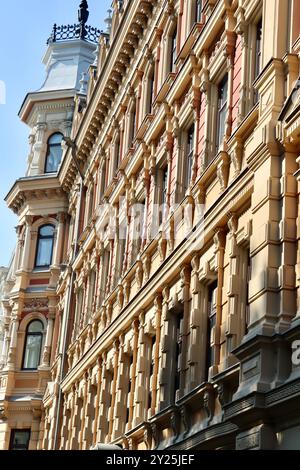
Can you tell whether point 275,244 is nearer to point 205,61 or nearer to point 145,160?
point 205,61

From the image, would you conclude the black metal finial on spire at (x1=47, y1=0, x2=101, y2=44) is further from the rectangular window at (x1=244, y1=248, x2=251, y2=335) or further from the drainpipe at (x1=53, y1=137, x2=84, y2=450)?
the rectangular window at (x1=244, y1=248, x2=251, y2=335)

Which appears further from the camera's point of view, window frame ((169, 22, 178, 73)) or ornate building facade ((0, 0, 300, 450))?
window frame ((169, 22, 178, 73))

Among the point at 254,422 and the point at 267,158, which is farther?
the point at 267,158

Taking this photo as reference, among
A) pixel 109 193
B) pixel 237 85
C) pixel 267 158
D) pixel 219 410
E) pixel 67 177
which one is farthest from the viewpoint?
pixel 67 177

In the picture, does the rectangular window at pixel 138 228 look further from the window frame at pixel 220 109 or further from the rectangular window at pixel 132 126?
the window frame at pixel 220 109

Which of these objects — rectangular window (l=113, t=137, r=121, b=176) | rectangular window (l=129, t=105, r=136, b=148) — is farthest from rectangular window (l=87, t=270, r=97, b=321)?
rectangular window (l=129, t=105, r=136, b=148)

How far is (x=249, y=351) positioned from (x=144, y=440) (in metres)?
7.60

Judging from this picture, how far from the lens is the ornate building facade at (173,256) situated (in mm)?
15078

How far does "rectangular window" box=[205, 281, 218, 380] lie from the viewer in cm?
1833

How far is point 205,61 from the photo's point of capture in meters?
21.2

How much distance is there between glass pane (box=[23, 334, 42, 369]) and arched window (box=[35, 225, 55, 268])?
3.21m

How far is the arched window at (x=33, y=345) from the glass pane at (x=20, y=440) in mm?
2659

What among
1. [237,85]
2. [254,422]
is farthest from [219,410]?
[237,85]

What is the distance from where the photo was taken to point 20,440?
40.0 m
